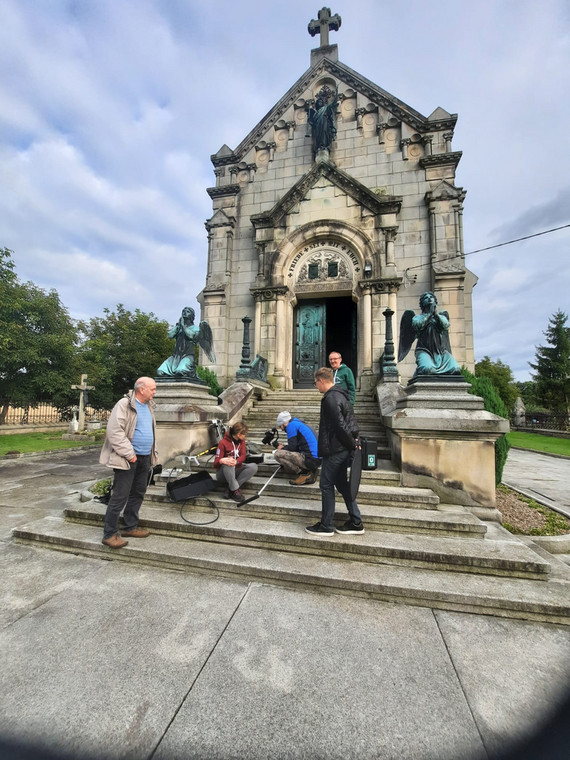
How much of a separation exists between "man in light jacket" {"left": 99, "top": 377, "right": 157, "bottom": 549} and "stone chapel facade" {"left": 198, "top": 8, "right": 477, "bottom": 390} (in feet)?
24.0

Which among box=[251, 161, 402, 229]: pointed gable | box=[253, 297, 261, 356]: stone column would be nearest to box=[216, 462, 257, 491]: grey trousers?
box=[253, 297, 261, 356]: stone column

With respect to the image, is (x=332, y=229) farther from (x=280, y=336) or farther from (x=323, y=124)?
(x=323, y=124)

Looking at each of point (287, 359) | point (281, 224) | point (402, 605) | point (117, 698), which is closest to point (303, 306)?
point (287, 359)

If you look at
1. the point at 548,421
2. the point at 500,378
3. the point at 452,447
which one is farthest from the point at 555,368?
the point at 452,447

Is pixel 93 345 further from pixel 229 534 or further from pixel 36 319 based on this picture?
pixel 229 534

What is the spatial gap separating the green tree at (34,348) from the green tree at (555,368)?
149ft

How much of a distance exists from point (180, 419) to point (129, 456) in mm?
2702

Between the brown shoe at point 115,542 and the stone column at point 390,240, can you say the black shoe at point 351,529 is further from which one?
the stone column at point 390,240

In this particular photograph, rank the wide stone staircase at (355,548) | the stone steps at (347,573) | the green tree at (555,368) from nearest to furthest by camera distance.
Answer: the stone steps at (347,573)
the wide stone staircase at (355,548)
the green tree at (555,368)

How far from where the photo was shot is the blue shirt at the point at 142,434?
409 centimetres

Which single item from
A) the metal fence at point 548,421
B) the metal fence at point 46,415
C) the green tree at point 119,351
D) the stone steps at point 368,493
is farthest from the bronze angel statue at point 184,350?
the metal fence at point 548,421

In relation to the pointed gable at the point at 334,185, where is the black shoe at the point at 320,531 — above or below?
below

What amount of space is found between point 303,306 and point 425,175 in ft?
20.3

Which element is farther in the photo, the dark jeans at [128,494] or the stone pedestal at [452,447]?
the stone pedestal at [452,447]
